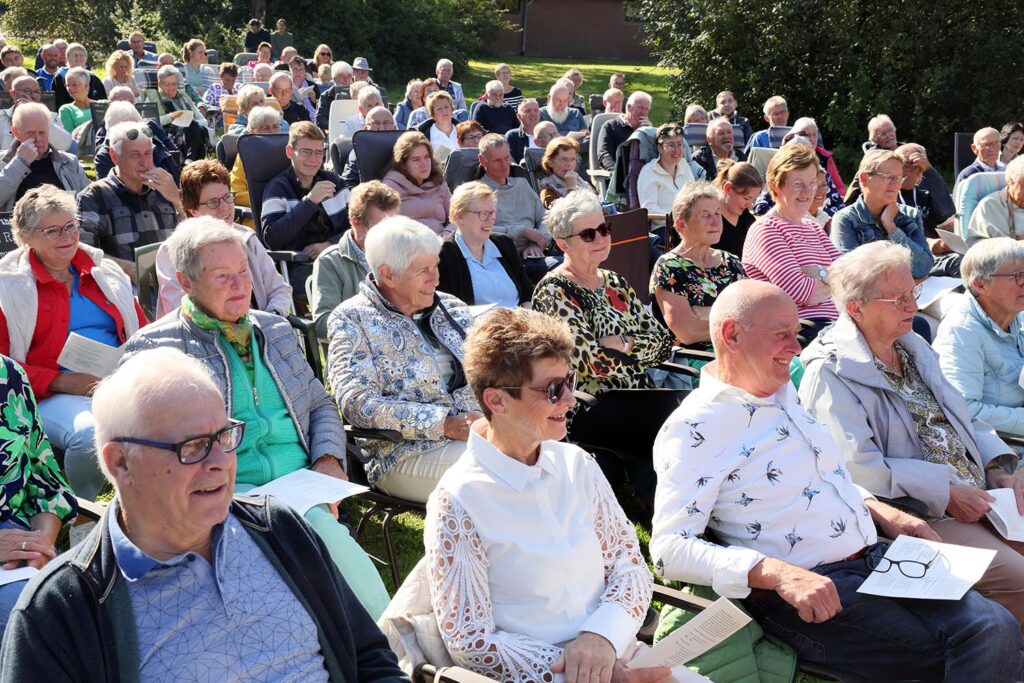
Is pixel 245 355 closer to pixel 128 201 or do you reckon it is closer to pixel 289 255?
pixel 289 255

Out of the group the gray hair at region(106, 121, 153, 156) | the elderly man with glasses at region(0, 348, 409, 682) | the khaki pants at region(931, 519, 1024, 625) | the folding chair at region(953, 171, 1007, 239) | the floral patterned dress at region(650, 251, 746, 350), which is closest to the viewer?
the elderly man with glasses at region(0, 348, 409, 682)

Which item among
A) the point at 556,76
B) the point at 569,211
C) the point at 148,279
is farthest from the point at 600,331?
the point at 556,76

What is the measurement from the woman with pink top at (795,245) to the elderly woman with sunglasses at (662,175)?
2.86 meters

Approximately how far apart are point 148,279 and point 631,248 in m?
2.72

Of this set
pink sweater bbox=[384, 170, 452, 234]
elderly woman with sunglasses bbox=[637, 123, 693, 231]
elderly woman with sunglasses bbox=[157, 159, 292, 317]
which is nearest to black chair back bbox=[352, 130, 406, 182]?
pink sweater bbox=[384, 170, 452, 234]

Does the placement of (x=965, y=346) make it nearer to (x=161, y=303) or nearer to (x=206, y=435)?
(x=206, y=435)

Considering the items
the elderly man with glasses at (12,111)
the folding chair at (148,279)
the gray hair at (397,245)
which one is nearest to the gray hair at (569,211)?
the gray hair at (397,245)

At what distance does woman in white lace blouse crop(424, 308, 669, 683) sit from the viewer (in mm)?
2359

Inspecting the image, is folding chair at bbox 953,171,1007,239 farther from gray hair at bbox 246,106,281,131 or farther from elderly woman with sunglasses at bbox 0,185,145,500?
elderly woman with sunglasses at bbox 0,185,145,500

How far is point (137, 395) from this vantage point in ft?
6.67

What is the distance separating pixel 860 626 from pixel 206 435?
177 centimetres

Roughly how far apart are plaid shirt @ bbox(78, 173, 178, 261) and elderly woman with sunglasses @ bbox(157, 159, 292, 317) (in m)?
0.54

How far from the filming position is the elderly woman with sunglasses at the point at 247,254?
177 inches

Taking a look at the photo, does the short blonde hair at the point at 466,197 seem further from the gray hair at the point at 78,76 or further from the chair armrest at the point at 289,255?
the gray hair at the point at 78,76
